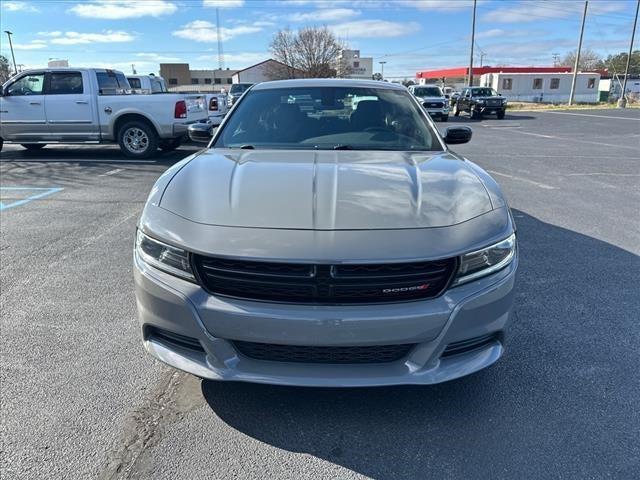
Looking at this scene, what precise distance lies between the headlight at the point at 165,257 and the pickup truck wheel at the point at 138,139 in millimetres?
9138

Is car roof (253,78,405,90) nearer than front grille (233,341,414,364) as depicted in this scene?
No

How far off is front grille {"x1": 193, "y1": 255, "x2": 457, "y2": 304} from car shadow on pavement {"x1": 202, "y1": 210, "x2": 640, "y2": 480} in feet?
2.35

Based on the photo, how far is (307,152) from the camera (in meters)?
3.23

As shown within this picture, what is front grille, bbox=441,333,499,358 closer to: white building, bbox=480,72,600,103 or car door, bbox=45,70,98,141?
car door, bbox=45,70,98,141

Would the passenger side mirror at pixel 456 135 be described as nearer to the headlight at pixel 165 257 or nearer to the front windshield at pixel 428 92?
the headlight at pixel 165 257

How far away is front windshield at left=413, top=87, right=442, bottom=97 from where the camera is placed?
27469 millimetres

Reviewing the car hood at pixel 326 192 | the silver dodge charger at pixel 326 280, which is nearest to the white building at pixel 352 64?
the car hood at pixel 326 192

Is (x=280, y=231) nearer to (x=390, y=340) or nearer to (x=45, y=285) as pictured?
(x=390, y=340)

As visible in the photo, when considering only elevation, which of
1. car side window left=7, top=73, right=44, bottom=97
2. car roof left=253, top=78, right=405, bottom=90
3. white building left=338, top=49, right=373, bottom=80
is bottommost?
car roof left=253, top=78, right=405, bottom=90

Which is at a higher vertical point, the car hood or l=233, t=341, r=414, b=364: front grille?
the car hood

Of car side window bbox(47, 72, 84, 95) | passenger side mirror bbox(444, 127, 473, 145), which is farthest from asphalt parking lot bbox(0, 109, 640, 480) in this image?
car side window bbox(47, 72, 84, 95)

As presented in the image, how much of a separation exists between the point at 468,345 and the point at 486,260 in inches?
15.9

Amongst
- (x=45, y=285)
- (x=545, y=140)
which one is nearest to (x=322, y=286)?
(x=45, y=285)

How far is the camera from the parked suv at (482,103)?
27906 mm
